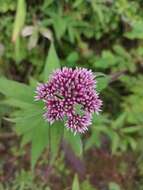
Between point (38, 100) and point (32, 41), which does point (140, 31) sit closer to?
point (32, 41)

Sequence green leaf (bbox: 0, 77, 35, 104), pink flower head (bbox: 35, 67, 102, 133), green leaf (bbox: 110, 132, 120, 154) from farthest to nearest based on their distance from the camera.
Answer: green leaf (bbox: 110, 132, 120, 154) < green leaf (bbox: 0, 77, 35, 104) < pink flower head (bbox: 35, 67, 102, 133)

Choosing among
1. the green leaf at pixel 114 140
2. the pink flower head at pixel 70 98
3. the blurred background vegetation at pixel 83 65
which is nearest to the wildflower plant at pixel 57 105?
the pink flower head at pixel 70 98

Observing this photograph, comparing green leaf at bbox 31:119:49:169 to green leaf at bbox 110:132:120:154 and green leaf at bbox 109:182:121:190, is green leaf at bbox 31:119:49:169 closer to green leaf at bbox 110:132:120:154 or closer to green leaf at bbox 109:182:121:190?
green leaf at bbox 110:132:120:154

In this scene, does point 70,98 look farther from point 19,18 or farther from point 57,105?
point 19,18

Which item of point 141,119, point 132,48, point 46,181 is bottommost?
point 46,181

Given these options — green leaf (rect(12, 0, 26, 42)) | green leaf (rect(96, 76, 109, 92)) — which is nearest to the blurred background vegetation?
green leaf (rect(12, 0, 26, 42))

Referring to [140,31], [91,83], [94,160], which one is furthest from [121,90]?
[91,83]

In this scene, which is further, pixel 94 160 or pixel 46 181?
pixel 94 160

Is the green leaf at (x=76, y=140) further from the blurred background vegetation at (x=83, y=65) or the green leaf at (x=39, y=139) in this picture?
the blurred background vegetation at (x=83, y=65)
